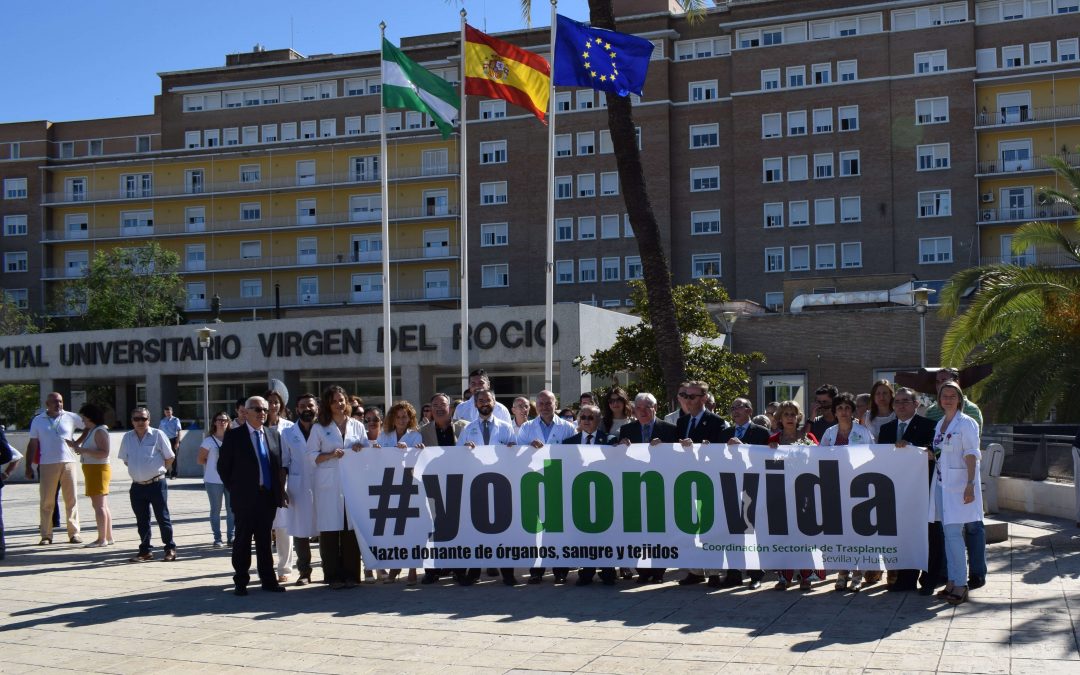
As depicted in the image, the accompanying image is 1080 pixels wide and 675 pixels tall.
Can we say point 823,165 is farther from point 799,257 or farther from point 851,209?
point 799,257

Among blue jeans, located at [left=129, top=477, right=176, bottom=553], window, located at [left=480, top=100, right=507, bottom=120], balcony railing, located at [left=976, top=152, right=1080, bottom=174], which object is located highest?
window, located at [left=480, top=100, right=507, bottom=120]

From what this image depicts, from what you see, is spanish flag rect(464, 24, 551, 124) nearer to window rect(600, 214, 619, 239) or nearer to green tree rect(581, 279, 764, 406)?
green tree rect(581, 279, 764, 406)

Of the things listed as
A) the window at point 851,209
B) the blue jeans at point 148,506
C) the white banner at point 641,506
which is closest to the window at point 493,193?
the window at point 851,209

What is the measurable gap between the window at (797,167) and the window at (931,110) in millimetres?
6812

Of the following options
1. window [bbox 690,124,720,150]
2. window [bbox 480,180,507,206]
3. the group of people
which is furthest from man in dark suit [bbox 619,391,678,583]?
window [bbox 480,180,507,206]

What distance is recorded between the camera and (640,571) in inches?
456

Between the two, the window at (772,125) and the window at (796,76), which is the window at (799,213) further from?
the window at (796,76)

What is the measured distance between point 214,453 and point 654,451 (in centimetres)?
665

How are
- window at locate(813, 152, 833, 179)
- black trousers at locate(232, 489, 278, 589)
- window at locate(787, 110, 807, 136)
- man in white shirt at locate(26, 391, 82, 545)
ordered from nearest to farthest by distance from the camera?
black trousers at locate(232, 489, 278, 589) < man in white shirt at locate(26, 391, 82, 545) < window at locate(813, 152, 833, 179) < window at locate(787, 110, 807, 136)

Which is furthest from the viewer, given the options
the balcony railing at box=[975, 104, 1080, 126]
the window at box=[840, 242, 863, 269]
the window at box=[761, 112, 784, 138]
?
the window at box=[761, 112, 784, 138]

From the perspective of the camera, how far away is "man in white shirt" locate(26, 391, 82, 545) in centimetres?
1606

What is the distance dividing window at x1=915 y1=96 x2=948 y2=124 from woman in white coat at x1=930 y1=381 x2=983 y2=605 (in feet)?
203

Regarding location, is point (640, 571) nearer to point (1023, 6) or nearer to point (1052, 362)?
point (1052, 362)

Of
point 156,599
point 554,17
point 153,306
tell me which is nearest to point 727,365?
point 554,17
